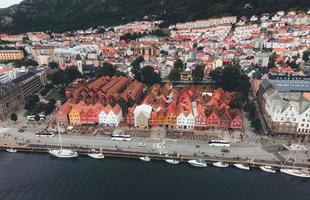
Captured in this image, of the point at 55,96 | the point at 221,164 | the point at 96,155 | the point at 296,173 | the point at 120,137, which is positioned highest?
the point at 55,96

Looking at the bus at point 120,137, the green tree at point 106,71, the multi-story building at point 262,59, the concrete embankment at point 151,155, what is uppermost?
the multi-story building at point 262,59

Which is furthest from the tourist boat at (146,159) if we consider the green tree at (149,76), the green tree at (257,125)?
the green tree at (149,76)

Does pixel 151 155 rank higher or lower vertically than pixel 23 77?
lower

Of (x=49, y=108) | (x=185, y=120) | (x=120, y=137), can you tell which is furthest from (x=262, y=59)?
(x=49, y=108)

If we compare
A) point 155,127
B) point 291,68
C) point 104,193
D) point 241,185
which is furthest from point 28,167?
point 291,68

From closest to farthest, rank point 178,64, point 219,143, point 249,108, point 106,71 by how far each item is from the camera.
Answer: point 219,143
point 249,108
point 106,71
point 178,64

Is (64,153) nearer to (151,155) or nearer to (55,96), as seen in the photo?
(151,155)

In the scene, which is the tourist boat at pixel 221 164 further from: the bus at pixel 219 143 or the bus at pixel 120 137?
the bus at pixel 120 137
